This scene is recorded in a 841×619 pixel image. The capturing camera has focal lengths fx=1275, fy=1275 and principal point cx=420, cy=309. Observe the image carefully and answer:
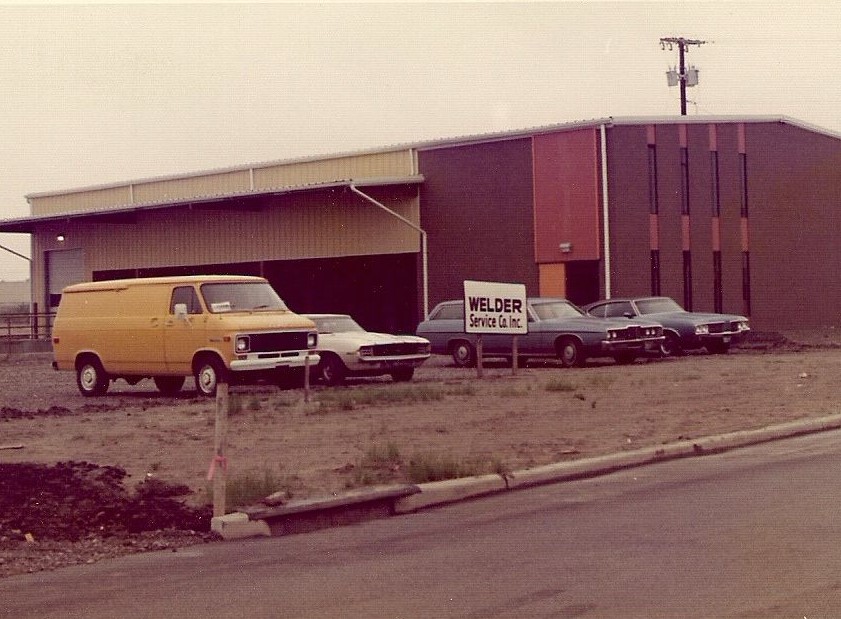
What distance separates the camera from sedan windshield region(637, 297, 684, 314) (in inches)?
1171

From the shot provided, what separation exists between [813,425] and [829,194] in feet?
94.0

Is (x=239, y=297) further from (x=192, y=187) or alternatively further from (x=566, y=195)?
(x=192, y=187)

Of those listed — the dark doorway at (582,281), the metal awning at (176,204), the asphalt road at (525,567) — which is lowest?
the asphalt road at (525,567)

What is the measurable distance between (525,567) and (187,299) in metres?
14.5

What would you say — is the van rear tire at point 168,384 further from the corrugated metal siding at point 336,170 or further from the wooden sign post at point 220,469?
the corrugated metal siding at point 336,170

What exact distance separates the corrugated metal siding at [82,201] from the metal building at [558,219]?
17.0 feet

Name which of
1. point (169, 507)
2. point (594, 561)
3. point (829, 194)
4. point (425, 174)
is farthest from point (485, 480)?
point (829, 194)

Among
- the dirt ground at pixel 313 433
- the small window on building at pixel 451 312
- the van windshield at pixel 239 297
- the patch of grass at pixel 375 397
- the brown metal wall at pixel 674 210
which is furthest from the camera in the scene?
the brown metal wall at pixel 674 210

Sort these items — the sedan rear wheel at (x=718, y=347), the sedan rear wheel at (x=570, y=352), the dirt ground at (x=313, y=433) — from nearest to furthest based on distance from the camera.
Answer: the dirt ground at (x=313, y=433) < the sedan rear wheel at (x=570, y=352) < the sedan rear wheel at (x=718, y=347)

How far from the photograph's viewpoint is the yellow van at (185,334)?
67.3ft

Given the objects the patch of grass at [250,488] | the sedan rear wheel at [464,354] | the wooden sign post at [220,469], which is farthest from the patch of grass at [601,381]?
the wooden sign post at [220,469]

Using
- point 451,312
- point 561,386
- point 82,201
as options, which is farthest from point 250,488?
point 82,201

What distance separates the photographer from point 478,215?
3859cm

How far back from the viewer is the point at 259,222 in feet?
148
